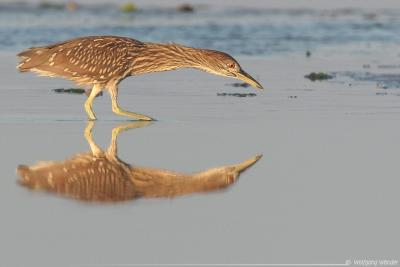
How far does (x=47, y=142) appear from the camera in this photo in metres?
12.5

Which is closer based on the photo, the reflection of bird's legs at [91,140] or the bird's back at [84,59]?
the reflection of bird's legs at [91,140]

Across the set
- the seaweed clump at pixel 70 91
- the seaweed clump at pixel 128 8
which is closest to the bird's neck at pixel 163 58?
the seaweed clump at pixel 70 91

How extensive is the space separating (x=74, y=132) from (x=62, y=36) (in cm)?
993

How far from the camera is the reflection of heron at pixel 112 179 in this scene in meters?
10.2

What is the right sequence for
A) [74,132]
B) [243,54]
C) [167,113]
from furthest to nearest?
1. [243,54]
2. [167,113]
3. [74,132]

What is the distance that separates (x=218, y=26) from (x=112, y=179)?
49.7ft

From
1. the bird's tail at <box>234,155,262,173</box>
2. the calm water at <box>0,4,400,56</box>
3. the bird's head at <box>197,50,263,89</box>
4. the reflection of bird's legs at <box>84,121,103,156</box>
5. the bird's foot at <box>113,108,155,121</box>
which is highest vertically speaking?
the calm water at <box>0,4,400,56</box>

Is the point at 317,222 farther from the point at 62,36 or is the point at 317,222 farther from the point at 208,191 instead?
the point at 62,36

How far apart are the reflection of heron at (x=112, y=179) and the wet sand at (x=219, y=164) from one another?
0.16 meters

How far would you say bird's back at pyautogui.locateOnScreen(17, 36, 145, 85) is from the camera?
14094 millimetres

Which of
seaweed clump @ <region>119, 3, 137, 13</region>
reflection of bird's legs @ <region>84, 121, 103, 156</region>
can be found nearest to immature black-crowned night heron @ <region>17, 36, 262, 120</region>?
reflection of bird's legs @ <region>84, 121, 103, 156</region>

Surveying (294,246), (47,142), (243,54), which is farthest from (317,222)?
(243,54)

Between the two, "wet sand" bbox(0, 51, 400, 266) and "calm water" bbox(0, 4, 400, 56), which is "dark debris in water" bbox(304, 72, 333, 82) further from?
"calm water" bbox(0, 4, 400, 56)

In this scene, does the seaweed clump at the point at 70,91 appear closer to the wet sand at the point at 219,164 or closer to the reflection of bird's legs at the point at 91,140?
the wet sand at the point at 219,164
